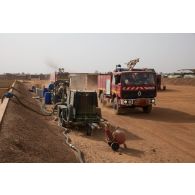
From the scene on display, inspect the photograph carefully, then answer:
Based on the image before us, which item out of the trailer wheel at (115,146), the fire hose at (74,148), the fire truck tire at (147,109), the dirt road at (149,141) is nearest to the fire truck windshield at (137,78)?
the fire truck tire at (147,109)

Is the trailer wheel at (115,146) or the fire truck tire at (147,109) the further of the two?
the fire truck tire at (147,109)

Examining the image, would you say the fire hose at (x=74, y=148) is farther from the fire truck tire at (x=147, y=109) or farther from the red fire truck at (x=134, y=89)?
the fire truck tire at (x=147, y=109)

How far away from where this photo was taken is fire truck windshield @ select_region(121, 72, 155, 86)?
53.6 ft

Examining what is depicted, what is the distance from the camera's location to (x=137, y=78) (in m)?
16.4

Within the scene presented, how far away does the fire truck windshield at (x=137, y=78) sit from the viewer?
643 inches

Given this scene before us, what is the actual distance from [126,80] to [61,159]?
9569 mm

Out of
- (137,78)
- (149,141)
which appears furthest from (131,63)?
(149,141)

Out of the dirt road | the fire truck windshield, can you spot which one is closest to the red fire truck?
the fire truck windshield

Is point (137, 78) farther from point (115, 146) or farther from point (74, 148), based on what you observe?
point (74, 148)

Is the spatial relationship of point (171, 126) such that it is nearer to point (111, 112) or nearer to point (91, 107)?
point (91, 107)

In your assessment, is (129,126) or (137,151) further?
A: (129,126)

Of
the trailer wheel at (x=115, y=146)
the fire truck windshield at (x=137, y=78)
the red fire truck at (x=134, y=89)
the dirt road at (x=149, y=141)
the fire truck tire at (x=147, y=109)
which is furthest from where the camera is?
the fire truck tire at (x=147, y=109)

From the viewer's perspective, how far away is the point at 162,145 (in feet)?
32.6

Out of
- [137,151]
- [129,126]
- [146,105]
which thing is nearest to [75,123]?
[129,126]
